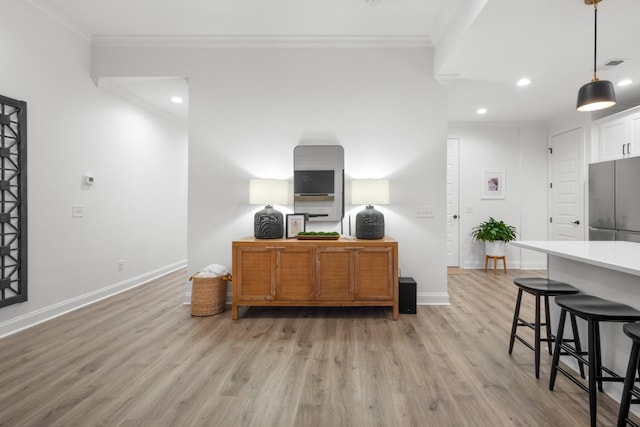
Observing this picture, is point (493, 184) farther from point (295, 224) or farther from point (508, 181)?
point (295, 224)

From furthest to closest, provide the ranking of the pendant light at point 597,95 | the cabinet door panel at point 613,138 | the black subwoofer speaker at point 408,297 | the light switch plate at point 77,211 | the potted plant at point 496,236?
the potted plant at point 496,236, the cabinet door panel at point 613,138, the light switch plate at point 77,211, the black subwoofer speaker at point 408,297, the pendant light at point 597,95

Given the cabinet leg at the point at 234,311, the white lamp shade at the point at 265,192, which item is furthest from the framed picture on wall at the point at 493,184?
the cabinet leg at the point at 234,311

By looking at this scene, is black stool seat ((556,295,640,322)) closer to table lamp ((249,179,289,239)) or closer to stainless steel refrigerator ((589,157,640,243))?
table lamp ((249,179,289,239))

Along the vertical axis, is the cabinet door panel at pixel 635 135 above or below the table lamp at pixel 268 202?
above

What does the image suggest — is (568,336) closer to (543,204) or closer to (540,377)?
(540,377)

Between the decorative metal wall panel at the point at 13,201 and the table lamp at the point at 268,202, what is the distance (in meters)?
1.97

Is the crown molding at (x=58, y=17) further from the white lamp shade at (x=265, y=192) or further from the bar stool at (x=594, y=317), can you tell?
the bar stool at (x=594, y=317)

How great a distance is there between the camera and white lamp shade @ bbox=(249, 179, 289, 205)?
11.6ft

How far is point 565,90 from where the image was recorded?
4.32 metres

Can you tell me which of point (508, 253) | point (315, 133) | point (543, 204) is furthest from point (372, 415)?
point (543, 204)

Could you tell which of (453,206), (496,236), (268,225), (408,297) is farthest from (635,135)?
(268,225)

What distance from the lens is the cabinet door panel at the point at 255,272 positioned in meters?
3.23

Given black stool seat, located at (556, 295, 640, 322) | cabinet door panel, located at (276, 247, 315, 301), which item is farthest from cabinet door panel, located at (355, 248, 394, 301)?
black stool seat, located at (556, 295, 640, 322)

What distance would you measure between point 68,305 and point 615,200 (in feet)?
21.1
